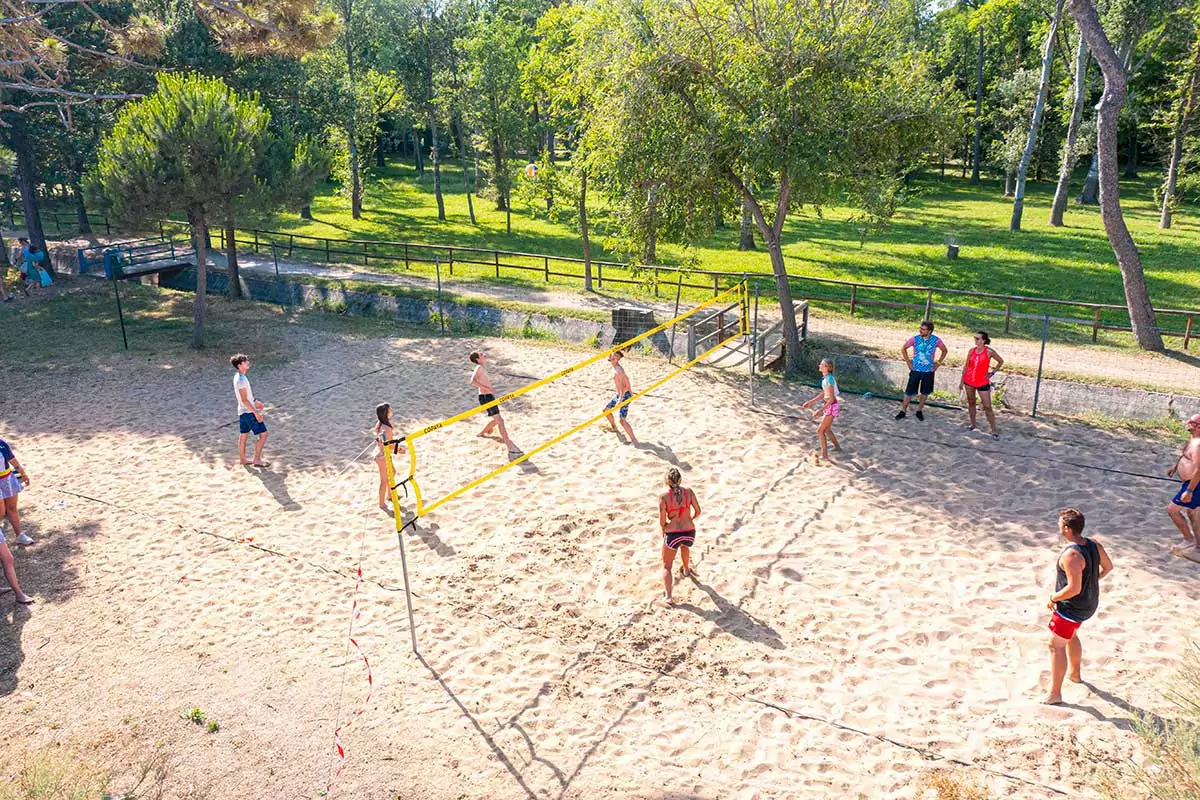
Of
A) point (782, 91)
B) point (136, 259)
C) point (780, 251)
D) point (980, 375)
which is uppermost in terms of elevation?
point (782, 91)

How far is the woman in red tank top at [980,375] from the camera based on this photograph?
12.9 m

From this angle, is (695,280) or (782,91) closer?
(782,91)

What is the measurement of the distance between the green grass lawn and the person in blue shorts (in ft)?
30.0

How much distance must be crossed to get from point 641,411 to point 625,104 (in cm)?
534

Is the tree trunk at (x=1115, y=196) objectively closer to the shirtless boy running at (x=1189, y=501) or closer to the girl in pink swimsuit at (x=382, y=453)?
the shirtless boy running at (x=1189, y=501)

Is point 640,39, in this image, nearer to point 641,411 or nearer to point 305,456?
point 641,411

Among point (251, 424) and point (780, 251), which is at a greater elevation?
point (780, 251)

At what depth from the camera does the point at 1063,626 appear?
23.8 ft

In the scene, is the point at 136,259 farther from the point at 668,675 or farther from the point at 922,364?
the point at 668,675

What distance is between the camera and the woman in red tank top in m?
12.9

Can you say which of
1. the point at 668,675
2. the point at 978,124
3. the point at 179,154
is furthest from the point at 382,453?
the point at 978,124

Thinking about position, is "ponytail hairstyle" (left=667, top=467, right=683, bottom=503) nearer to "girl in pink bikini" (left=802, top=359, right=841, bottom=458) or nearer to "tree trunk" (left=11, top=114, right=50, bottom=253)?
"girl in pink bikini" (left=802, top=359, right=841, bottom=458)

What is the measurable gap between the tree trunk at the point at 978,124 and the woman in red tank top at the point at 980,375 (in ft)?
130

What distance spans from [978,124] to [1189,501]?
46.7 m
